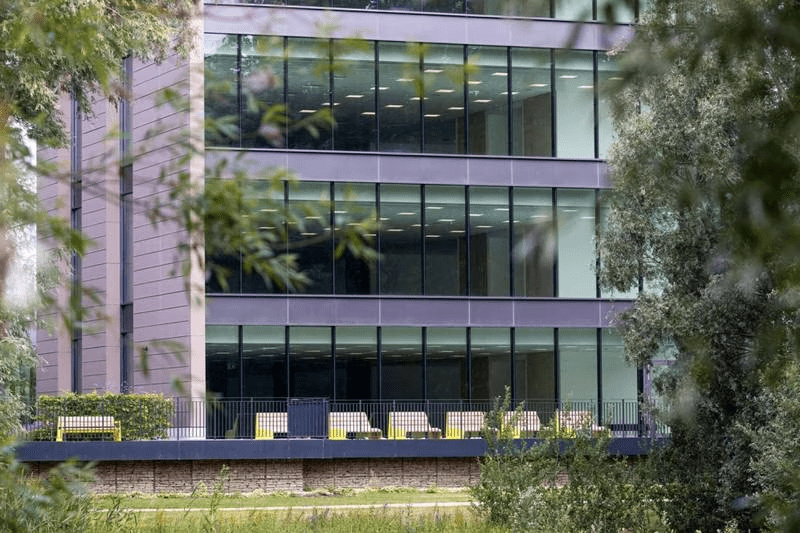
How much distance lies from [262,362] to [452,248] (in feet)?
21.1

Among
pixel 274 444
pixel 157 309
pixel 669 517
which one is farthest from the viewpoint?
pixel 157 309

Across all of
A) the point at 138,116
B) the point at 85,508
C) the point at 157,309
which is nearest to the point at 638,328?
the point at 85,508

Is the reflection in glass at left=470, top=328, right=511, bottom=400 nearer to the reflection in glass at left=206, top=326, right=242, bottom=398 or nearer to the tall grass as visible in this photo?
the reflection in glass at left=206, top=326, right=242, bottom=398

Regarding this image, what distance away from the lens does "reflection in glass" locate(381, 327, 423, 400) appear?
38656mm

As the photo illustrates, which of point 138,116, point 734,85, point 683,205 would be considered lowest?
point 683,205

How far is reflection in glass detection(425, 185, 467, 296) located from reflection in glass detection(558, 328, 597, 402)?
136 inches

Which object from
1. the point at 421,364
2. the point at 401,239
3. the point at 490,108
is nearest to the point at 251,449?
the point at 421,364

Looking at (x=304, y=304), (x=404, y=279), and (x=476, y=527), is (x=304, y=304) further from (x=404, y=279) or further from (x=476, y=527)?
(x=476, y=527)

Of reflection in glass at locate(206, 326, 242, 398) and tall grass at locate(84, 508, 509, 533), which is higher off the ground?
reflection in glass at locate(206, 326, 242, 398)

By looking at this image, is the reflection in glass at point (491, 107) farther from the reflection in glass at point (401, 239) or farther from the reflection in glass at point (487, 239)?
the reflection in glass at point (401, 239)

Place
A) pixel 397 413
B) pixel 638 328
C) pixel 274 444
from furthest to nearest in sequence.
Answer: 1. pixel 397 413
2. pixel 274 444
3. pixel 638 328

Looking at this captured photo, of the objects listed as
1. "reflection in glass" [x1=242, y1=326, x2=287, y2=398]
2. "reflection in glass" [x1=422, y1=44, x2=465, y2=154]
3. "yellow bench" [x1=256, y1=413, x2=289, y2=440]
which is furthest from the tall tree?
"reflection in glass" [x1=242, y1=326, x2=287, y2=398]

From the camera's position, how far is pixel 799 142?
3.71 metres

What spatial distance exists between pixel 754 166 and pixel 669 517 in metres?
18.3
